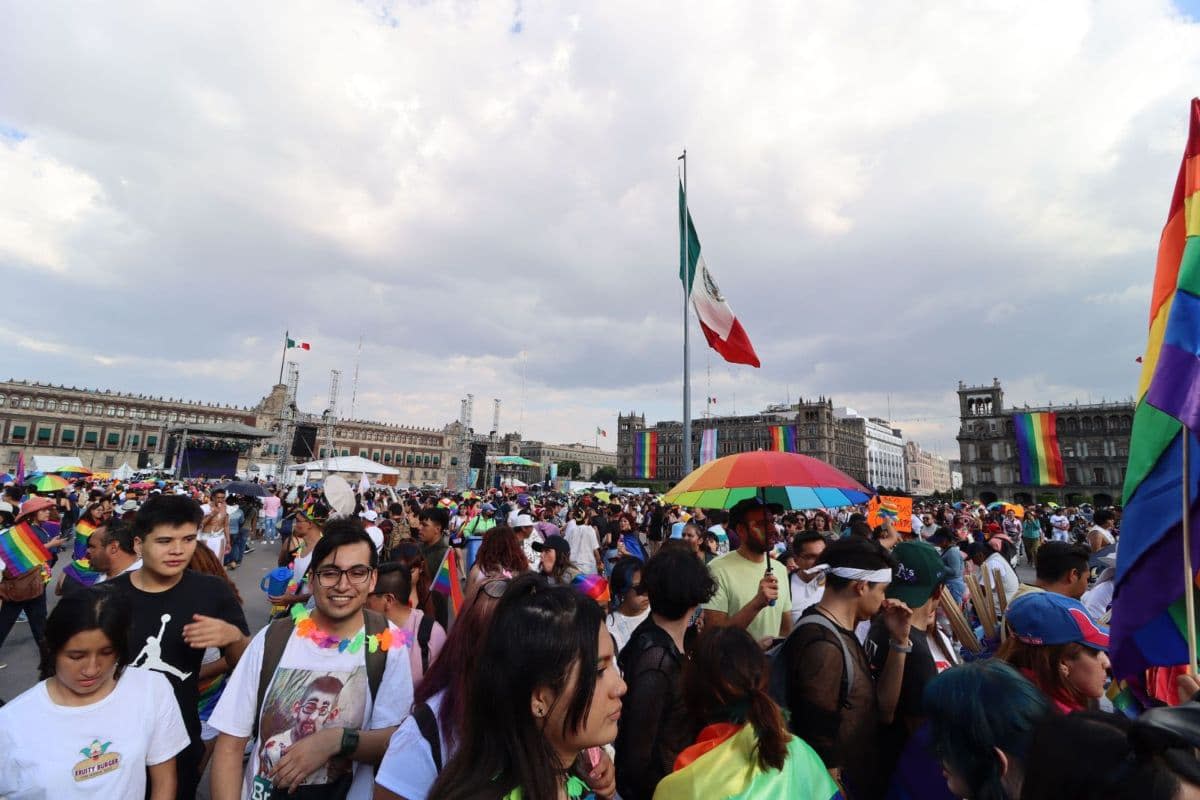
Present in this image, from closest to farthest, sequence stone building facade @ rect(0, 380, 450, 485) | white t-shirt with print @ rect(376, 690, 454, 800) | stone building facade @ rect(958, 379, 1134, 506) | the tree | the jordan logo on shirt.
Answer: white t-shirt with print @ rect(376, 690, 454, 800) → the jordan logo on shirt → stone building facade @ rect(958, 379, 1134, 506) → stone building facade @ rect(0, 380, 450, 485) → the tree

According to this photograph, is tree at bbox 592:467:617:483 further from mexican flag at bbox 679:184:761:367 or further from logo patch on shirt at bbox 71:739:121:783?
logo patch on shirt at bbox 71:739:121:783

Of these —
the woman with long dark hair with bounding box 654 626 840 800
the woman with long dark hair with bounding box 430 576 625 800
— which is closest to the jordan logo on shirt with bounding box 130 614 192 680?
the woman with long dark hair with bounding box 430 576 625 800

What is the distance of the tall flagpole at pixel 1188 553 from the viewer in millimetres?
1753

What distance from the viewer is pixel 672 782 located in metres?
1.58

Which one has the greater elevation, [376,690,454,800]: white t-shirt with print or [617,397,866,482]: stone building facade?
[617,397,866,482]: stone building facade

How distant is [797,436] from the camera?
8312cm

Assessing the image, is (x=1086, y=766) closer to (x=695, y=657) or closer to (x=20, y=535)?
(x=695, y=657)

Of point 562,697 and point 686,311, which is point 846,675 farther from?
point 686,311

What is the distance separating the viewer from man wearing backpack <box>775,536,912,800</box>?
2.07 metres

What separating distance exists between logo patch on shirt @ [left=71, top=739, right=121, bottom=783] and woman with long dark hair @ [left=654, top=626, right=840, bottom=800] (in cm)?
179

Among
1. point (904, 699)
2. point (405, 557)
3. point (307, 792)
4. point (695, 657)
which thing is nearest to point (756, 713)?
point (695, 657)

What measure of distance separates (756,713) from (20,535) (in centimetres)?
598

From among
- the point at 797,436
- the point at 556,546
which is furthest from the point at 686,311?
the point at 797,436

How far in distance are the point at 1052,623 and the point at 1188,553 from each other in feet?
1.56
